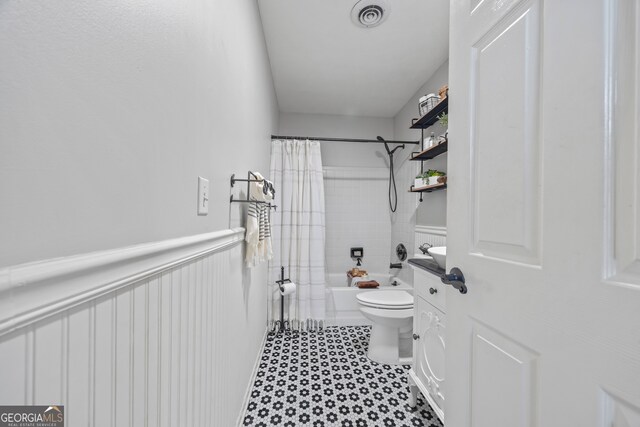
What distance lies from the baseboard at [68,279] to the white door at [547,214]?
0.84m

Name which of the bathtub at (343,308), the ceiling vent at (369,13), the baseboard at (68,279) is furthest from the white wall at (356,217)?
the baseboard at (68,279)

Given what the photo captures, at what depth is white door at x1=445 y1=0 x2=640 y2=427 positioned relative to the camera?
44 cm

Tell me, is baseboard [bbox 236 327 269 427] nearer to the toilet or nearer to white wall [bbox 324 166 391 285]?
the toilet

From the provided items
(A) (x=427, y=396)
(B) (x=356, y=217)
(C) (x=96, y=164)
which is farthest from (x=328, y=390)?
(B) (x=356, y=217)

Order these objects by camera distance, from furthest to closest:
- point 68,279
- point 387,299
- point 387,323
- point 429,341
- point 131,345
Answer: point 387,299, point 387,323, point 429,341, point 131,345, point 68,279

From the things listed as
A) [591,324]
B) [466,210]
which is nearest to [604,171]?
[591,324]

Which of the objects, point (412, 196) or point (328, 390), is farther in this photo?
point (412, 196)

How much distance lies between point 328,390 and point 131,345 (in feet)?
5.12

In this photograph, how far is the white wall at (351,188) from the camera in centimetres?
335

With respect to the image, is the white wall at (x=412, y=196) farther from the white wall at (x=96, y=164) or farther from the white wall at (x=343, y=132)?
the white wall at (x=96, y=164)

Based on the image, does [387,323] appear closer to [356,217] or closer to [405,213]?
[405,213]

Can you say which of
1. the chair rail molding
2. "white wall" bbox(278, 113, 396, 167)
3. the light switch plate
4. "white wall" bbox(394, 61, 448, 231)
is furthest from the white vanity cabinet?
"white wall" bbox(278, 113, 396, 167)

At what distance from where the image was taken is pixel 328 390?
5.59 feet

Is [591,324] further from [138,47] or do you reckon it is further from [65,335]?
[138,47]
